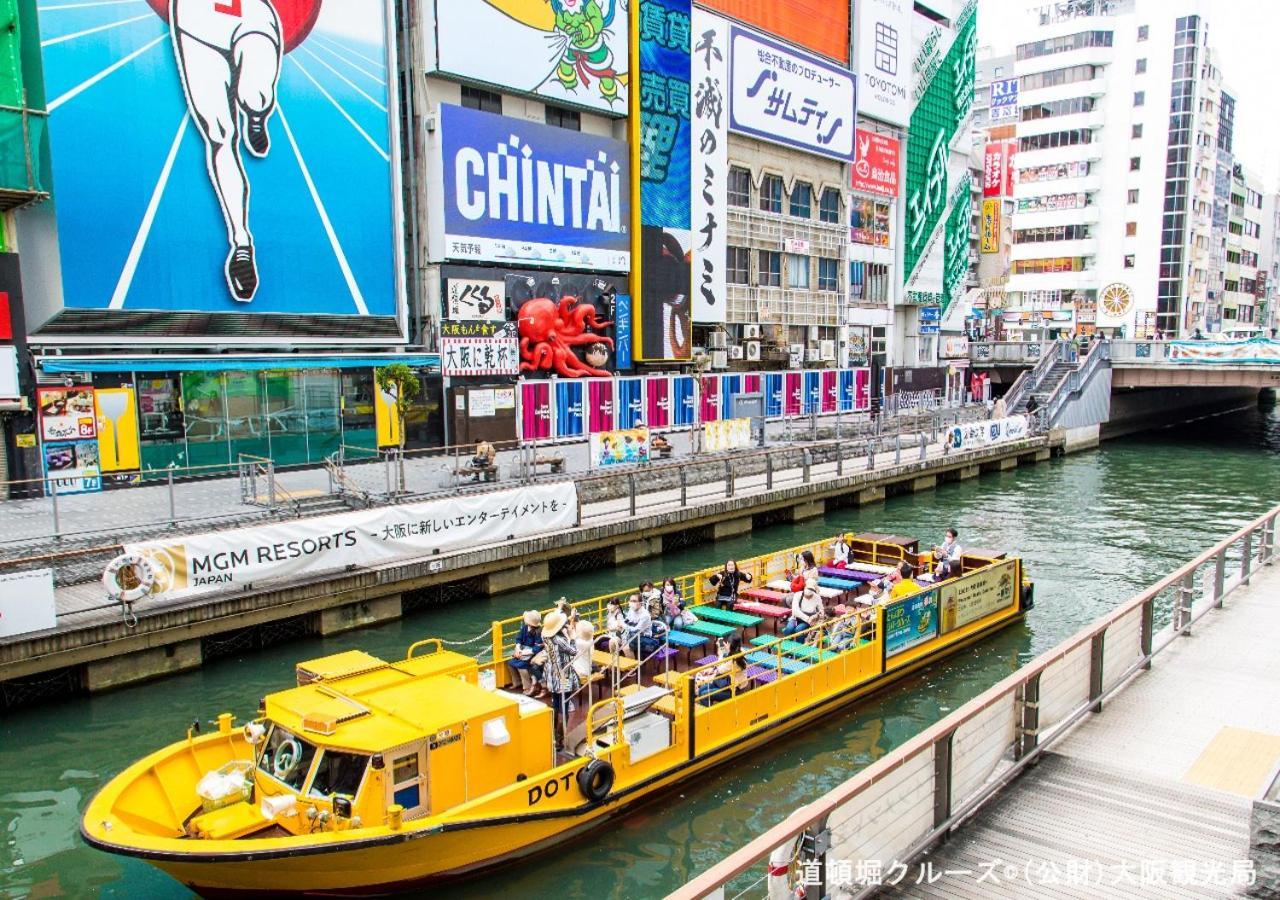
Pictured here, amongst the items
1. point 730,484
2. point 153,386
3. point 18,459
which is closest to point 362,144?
point 153,386

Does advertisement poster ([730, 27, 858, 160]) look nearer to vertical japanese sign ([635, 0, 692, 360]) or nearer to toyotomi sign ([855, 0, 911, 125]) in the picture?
toyotomi sign ([855, 0, 911, 125])

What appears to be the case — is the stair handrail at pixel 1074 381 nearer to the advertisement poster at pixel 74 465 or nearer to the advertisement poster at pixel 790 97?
the advertisement poster at pixel 790 97

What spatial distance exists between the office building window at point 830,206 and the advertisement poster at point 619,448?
105 ft

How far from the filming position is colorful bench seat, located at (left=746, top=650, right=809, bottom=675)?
16.3 meters

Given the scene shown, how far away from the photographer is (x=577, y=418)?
42.2 m

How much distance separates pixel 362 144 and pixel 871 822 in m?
33.7

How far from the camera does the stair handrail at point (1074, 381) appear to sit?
2087 inches

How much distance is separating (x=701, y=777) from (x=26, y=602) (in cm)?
1198

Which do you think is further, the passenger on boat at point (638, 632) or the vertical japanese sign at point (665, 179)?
the vertical japanese sign at point (665, 179)

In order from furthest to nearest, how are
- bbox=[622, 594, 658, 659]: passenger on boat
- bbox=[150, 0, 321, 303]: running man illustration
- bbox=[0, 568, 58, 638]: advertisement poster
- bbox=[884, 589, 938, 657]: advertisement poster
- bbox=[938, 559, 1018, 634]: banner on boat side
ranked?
bbox=[150, 0, 321, 303]: running man illustration → bbox=[938, 559, 1018, 634]: banner on boat side → bbox=[884, 589, 938, 657]: advertisement poster → bbox=[0, 568, 58, 638]: advertisement poster → bbox=[622, 594, 658, 659]: passenger on boat

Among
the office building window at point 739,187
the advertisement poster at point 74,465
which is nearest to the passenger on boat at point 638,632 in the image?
the advertisement poster at point 74,465

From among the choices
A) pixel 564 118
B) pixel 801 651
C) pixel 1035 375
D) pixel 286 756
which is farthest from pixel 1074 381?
pixel 286 756

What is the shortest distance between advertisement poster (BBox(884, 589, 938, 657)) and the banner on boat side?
15.2 inches

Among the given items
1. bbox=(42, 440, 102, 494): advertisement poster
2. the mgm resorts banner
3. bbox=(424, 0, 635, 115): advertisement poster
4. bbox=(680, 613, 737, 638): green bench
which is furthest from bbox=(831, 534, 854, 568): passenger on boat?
bbox=(424, 0, 635, 115): advertisement poster
